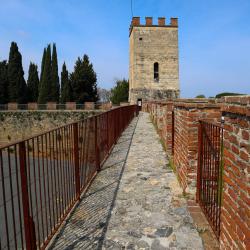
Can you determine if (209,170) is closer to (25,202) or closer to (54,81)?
(25,202)

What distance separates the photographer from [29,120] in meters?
29.9

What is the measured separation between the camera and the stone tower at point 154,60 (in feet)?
119

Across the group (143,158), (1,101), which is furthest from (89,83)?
(143,158)

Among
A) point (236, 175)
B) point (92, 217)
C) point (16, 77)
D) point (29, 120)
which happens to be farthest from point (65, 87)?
point (236, 175)

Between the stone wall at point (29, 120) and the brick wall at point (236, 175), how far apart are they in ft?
91.1

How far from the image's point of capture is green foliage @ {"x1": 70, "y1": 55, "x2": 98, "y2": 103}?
119 ft

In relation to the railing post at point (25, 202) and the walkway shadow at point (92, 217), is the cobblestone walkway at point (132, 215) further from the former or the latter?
the railing post at point (25, 202)

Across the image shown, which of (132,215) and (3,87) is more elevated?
(3,87)

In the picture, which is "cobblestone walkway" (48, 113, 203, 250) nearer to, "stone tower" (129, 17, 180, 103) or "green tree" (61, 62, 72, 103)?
"green tree" (61, 62, 72, 103)

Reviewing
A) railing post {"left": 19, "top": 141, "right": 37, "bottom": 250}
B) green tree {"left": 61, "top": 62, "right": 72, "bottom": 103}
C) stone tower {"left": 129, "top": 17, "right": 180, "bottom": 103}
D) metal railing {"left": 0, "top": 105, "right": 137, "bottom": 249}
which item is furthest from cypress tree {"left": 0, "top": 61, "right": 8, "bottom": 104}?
railing post {"left": 19, "top": 141, "right": 37, "bottom": 250}

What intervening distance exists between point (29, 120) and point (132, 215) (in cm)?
2849

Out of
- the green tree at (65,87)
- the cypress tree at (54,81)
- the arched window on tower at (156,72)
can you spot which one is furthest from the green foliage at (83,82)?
the arched window on tower at (156,72)

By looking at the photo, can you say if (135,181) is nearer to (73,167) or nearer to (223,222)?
(73,167)

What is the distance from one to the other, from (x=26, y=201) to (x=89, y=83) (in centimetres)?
3534
